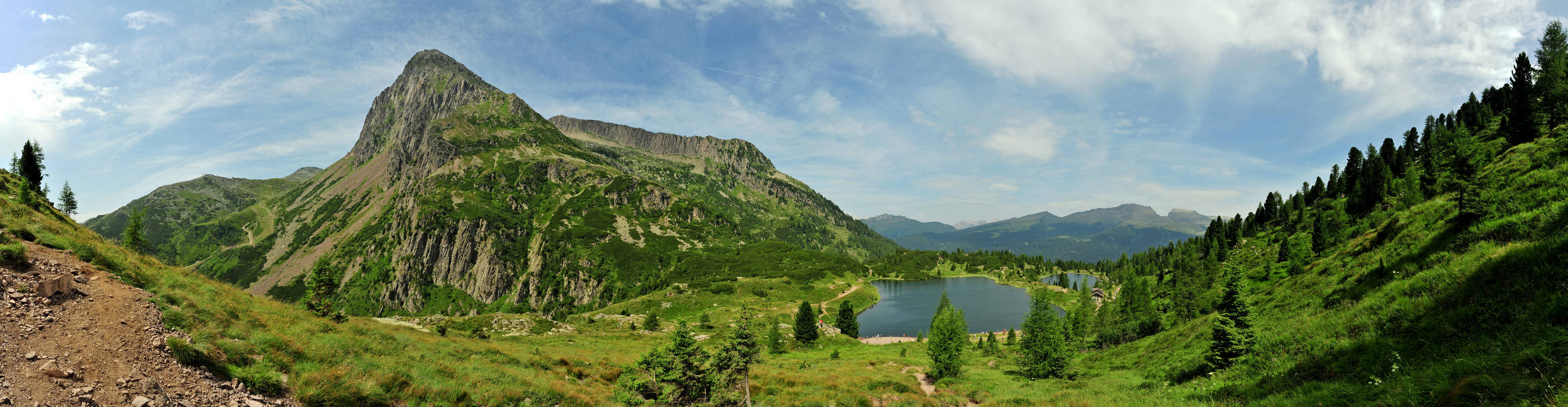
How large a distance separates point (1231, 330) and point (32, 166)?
372 ft

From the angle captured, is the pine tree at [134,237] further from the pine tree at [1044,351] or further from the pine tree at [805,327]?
the pine tree at [805,327]

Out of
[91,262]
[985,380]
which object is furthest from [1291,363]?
[91,262]

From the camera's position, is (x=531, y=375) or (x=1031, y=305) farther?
(x=1031, y=305)

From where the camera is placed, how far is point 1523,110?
6512 centimetres

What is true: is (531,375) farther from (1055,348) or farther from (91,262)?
(1055,348)

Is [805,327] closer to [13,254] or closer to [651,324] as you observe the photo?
[651,324]

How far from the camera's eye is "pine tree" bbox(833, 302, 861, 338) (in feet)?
325

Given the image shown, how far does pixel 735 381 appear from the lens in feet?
84.0

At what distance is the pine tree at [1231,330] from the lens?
848 inches

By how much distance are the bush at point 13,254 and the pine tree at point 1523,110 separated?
11153 centimetres

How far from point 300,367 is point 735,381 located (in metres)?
17.4

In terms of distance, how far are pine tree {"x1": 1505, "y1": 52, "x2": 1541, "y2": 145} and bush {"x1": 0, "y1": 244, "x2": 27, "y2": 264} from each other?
112 metres

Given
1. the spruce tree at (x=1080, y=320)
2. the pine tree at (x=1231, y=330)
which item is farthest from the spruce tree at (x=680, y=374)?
the spruce tree at (x=1080, y=320)

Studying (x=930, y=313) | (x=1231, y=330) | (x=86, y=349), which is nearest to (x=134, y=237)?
(x=86, y=349)
